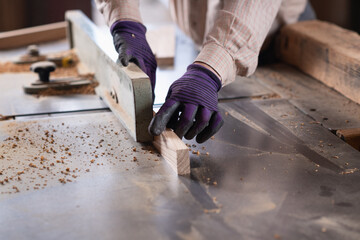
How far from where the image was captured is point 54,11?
4367 millimetres

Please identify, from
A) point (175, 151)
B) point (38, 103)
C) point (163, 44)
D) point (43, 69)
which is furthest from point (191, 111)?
point (163, 44)

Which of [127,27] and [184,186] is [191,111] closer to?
[184,186]

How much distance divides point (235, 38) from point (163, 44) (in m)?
1.00

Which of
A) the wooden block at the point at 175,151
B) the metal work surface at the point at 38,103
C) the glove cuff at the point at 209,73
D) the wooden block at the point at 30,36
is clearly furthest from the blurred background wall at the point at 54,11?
the wooden block at the point at 175,151

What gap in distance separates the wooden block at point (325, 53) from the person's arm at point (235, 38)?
0.49 metres

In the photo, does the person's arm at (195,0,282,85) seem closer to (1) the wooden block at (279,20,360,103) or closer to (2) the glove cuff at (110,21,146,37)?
(2) the glove cuff at (110,21,146,37)

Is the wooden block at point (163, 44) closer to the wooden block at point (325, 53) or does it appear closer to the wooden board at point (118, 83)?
the wooden board at point (118, 83)

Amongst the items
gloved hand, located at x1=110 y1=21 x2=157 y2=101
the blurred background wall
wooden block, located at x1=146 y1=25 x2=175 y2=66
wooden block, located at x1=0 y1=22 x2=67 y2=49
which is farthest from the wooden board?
the blurred background wall

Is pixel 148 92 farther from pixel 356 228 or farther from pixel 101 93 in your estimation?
pixel 356 228

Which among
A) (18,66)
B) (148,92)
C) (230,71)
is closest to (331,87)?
(230,71)

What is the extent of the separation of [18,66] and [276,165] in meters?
1.66

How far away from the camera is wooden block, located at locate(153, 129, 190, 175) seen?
1.35 metres

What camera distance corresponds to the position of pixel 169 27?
289 centimetres

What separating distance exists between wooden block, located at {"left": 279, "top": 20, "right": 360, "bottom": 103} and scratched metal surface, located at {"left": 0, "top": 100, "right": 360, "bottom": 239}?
40 centimetres
